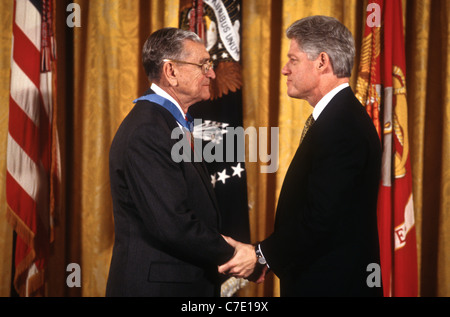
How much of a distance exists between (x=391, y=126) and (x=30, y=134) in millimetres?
2411

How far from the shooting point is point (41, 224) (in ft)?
8.24

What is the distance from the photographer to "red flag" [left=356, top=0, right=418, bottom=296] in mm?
2496

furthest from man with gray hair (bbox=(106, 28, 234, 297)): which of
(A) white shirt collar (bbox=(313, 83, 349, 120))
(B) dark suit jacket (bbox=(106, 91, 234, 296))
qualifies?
(A) white shirt collar (bbox=(313, 83, 349, 120))

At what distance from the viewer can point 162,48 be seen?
1.86 m

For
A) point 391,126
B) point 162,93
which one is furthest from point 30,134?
point 391,126

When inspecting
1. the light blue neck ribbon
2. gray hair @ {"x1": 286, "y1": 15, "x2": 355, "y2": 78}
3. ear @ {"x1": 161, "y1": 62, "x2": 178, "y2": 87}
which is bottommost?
the light blue neck ribbon

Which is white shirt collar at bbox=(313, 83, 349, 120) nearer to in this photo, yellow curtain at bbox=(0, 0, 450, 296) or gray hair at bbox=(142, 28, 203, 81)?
gray hair at bbox=(142, 28, 203, 81)

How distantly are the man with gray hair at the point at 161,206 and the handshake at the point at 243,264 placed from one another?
5cm

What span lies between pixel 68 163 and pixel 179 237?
1.63 meters

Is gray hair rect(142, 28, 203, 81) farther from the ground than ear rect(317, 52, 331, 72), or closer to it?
farther from the ground
